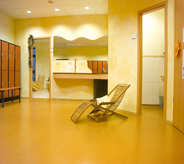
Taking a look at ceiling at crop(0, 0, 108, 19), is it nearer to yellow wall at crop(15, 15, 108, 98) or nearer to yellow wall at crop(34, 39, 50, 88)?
yellow wall at crop(15, 15, 108, 98)

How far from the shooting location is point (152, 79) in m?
5.52

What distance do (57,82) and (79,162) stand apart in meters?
5.36

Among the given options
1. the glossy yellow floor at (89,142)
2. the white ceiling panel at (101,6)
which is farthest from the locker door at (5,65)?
the white ceiling panel at (101,6)

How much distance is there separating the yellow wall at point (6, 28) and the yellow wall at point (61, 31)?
0.72 ft

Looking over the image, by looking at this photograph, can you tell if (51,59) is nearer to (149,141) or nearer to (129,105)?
(129,105)

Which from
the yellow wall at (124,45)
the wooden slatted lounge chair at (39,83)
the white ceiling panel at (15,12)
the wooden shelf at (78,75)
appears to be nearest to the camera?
the yellow wall at (124,45)

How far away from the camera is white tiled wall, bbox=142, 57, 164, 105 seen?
5.50 metres

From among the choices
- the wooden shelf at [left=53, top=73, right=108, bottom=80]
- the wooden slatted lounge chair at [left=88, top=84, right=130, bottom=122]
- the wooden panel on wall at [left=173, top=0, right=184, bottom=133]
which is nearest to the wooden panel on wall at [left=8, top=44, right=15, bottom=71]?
the wooden shelf at [left=53, top=73, right=108, bottom=80]

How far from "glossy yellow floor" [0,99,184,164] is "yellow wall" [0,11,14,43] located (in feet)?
15.3

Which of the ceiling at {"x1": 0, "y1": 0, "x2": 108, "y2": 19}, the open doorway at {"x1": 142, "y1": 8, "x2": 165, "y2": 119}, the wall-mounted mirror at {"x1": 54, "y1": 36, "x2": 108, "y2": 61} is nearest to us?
the open doorway at {"x1": 142, "y1": 8, "x2": 165, "y2": 119}

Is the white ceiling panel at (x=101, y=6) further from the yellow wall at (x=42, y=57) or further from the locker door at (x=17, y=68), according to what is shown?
the yellow wall at (x=42, y=57)

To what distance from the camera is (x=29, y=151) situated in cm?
208

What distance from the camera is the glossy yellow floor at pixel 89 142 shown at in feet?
6.20

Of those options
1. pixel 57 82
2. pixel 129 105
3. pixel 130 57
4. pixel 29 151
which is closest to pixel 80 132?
pixel 29 151
